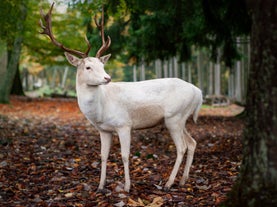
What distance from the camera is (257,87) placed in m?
3.11

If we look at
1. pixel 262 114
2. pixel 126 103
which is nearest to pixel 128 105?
pixel 126 103

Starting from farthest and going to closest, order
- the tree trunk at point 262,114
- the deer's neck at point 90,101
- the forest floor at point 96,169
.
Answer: the deer's neck at point 90,101
the forest floor at point 96,169
the tree trunk at point 262,114

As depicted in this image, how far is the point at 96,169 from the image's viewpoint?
18.9 feet

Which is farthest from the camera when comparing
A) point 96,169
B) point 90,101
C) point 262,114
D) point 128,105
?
point 96,169

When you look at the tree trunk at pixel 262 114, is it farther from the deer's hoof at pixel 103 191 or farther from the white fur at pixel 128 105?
the deer's hoof at pixel 103 191

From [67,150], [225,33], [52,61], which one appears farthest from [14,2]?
[52,61]

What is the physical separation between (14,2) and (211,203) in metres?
6.86

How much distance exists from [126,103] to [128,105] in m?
0.03

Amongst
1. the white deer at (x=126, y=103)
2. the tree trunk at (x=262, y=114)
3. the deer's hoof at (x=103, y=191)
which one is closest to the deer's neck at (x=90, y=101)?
the white deer at (x=126, y=103)

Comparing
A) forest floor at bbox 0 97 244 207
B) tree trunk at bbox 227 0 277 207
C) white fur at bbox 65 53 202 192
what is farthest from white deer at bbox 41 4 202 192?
tree trunk at bbox 227 0 277 207

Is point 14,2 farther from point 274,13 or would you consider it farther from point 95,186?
point 274,13

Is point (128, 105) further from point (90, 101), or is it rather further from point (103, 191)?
point (103, 191)

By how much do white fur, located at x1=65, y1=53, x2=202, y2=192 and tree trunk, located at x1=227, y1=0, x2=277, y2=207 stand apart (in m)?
1.53

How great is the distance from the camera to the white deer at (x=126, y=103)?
4438 millimetres
